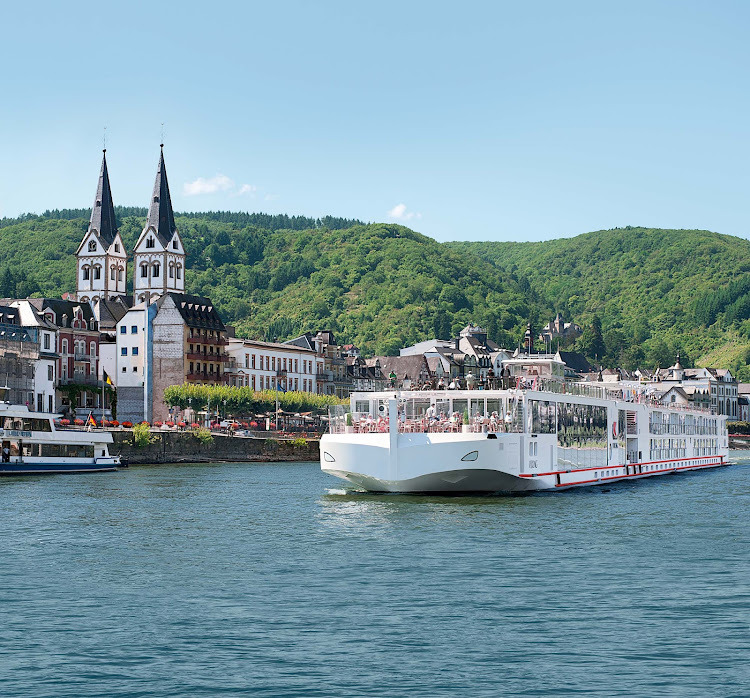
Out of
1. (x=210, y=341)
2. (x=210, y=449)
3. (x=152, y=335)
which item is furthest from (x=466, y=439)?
(x=210, y=341)

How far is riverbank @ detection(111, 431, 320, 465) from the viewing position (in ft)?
356

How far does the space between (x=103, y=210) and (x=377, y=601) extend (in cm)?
14903

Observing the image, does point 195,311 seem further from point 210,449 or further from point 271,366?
point 210,449

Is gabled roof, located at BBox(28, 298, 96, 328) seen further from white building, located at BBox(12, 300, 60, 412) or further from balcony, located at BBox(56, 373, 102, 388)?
white building, located at BBox(12, 300, 60, 412)

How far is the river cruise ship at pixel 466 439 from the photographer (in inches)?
2132

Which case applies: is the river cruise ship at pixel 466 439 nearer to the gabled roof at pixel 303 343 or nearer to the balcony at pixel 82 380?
the balcony at pixel 82 380

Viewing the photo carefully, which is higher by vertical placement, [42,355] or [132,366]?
[42,355]

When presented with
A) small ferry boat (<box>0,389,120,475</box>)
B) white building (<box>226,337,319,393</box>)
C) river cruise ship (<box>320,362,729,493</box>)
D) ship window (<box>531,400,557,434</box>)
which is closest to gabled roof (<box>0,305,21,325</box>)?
small ferry boat (<box>0,389,120,475</box>)

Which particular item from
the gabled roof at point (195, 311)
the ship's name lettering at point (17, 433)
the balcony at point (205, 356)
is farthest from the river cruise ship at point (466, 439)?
the gabled roof at point (195, 311)

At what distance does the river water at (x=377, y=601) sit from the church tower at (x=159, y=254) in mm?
116494

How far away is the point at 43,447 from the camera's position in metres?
90.0

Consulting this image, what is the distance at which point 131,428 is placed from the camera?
374 feet

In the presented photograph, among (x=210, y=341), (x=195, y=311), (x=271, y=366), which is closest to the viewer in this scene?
(x=195, y=311)

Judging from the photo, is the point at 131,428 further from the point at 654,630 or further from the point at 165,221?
the point at 654,630
